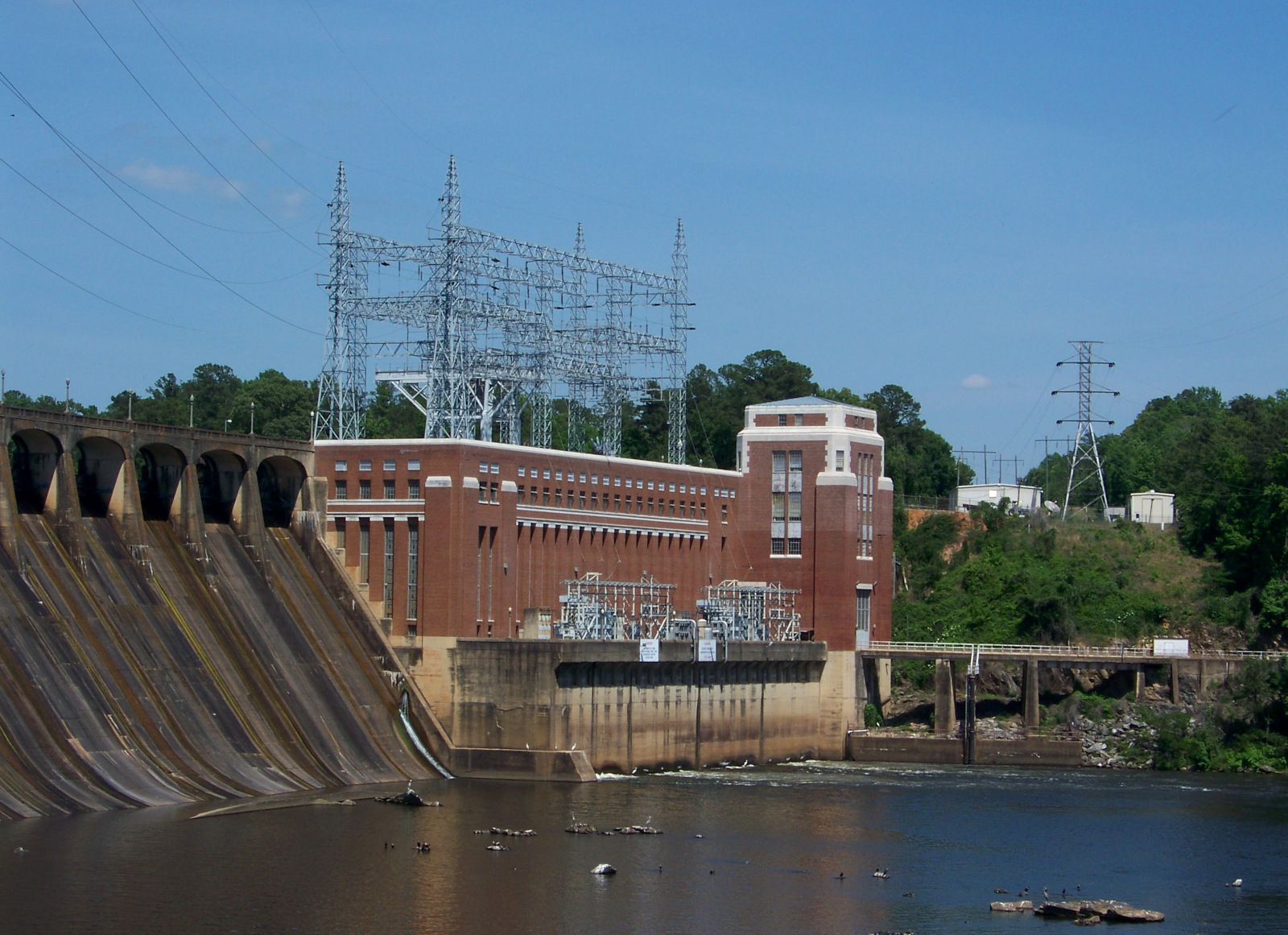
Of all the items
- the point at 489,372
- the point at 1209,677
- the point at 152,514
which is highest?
the point at 489,372

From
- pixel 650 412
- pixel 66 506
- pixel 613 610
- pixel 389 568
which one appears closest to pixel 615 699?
pixel 613 610

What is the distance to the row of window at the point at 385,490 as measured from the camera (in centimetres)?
10888

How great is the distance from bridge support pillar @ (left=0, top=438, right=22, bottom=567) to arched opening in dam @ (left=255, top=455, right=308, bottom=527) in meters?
19.6

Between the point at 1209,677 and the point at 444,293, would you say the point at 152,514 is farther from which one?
the point at 1209,677

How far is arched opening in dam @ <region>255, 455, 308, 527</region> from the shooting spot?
110312mm

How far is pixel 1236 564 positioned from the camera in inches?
5733

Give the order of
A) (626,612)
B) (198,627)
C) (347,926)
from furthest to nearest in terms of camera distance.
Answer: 1. (626,612)
2. (198,627)
3. (347,926)

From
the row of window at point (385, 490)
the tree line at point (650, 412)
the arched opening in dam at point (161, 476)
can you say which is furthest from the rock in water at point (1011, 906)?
the tree line at point (650, 412)

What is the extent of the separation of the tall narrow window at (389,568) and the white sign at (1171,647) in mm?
51240

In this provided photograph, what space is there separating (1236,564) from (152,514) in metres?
82.2

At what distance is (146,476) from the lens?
106 meters

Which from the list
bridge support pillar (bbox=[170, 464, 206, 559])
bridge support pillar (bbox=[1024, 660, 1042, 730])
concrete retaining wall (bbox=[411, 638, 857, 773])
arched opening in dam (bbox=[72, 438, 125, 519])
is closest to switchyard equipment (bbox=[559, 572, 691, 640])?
concrete retaining wall (bbox=[411, 638, 857, 773])

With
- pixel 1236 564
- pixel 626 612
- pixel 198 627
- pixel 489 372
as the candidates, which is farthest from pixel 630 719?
pixel 1236 564

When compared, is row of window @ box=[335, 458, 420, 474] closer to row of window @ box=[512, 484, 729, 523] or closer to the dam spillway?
row of window @ box=[512, 484, 729, 523]
